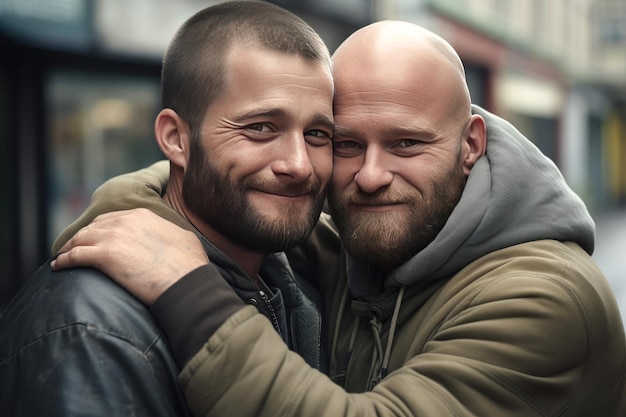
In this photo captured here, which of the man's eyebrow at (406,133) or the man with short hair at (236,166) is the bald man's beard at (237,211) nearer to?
the man with short hair at (236,166)

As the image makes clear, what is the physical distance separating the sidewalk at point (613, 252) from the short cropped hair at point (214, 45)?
26.3 ft

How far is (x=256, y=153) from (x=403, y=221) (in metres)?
0.56

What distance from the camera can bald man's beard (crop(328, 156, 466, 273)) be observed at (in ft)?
7.95

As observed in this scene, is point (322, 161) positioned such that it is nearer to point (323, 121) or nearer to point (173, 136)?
point (323, 121)

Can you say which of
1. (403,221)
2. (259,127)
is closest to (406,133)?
(403,221)

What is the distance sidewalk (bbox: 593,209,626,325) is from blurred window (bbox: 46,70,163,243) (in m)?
6.19

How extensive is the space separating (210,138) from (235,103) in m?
0.13

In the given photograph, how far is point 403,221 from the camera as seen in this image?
7.95ft

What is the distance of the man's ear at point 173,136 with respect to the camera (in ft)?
7.52

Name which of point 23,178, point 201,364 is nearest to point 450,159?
point 201,364

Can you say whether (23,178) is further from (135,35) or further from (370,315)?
(370,315)

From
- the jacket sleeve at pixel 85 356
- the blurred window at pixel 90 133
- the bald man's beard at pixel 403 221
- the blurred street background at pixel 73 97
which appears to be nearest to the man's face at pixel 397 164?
the bald man's beard at pixel 403 221

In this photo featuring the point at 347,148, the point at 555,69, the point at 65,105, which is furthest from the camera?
the point at 555,69

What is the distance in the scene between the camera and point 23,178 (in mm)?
6430
